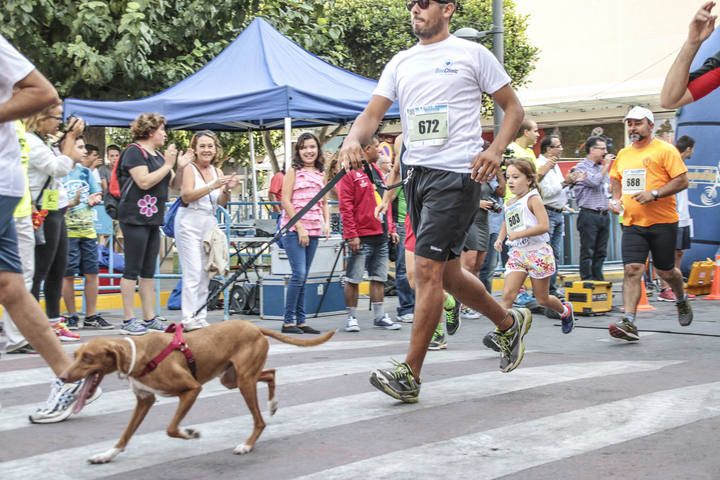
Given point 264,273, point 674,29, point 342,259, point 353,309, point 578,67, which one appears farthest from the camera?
point 578,67

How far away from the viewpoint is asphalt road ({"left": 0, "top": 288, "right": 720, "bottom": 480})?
420 cm

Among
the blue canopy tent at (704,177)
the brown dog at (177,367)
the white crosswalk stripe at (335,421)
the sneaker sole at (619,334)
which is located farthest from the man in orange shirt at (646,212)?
the blue canopy tent at (704,177)

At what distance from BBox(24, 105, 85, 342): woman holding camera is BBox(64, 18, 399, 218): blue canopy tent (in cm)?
380

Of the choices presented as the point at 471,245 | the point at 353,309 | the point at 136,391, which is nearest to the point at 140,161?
the point at 353,309

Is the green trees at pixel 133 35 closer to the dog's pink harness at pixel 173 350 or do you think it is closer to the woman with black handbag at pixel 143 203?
the woman with black handbag at pixel 143 203

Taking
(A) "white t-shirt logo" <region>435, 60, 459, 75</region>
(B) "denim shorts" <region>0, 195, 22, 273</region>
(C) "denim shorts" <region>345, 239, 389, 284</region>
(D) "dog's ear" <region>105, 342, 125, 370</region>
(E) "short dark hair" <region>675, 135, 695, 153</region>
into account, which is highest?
(A) "white t-shirt logo" <region>435, 60, 459, 75</region>

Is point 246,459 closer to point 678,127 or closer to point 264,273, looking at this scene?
point 264,273

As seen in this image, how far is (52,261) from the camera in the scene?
29.1ft

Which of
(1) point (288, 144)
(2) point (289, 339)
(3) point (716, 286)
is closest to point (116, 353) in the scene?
(2) point (289, 339)

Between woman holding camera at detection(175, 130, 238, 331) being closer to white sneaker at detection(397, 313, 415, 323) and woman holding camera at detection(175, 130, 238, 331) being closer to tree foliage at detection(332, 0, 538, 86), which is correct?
white sneaker at detection(397, 313, 415, 323)

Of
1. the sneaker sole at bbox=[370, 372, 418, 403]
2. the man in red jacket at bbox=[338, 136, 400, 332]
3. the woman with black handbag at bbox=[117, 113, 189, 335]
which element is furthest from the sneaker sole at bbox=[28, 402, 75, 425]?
the man in red jacket at bbox=[338, 136, 400, 332]

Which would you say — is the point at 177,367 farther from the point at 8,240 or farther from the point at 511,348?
the point at 511,348

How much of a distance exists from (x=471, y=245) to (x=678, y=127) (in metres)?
6.40

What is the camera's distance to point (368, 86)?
14688mm
